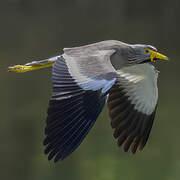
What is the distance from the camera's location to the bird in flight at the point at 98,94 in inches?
149

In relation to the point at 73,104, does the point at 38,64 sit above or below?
above

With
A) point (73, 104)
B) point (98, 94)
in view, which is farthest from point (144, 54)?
point (73, 104)

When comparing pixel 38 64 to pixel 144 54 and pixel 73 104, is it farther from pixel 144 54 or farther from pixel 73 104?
pixel 73 104

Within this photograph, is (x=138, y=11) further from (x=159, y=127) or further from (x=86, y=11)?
(x=159, y=127)

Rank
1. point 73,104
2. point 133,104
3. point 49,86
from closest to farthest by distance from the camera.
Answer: point 73,104, point 133,104, point 49,86

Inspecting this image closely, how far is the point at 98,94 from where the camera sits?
3.93 m

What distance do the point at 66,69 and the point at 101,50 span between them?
0.64 m

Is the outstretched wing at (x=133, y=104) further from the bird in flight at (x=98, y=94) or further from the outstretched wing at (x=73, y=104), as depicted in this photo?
the outstretched wing at (x=73, y=104)

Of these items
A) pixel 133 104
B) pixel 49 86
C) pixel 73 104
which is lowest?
pixel 49 86

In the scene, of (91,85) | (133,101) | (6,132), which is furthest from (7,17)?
(91,85)

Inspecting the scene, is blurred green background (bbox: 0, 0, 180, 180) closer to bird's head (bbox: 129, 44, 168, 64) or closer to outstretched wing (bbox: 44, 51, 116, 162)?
bird's head (bbox: 129, 44, 168, 64)

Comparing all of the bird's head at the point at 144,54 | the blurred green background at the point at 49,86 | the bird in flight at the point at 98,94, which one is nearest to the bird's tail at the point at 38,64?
the bird in flight at the point at 98,94

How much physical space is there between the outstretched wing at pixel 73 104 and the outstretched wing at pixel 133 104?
2.38 ft

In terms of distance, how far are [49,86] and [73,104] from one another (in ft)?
16.5
